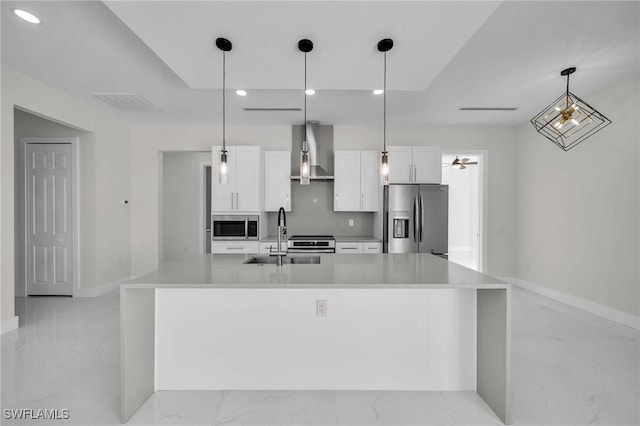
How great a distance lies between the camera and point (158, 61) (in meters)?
3.12

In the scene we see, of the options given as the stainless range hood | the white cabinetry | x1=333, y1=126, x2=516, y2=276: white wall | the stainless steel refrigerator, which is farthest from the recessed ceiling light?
x1=333, y1=126, x2=516, y2=276: white wall

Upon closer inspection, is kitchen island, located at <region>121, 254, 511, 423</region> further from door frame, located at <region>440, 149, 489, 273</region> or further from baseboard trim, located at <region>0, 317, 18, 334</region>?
door frame, located at <region>440, 149, 489, 273</region>

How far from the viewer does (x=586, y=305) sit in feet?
13.4

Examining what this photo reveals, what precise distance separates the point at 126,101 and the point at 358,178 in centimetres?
336

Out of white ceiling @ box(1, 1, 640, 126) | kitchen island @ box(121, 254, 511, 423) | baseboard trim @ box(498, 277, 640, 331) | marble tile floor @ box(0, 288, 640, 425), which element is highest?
white ceiling @ box(1, 1, 640, 126)

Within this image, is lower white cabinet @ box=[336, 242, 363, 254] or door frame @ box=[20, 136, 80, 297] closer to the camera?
door frame @ box=[20, 136, 80, 297]

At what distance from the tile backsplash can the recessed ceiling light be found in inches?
143

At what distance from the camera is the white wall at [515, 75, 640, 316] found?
140 inches

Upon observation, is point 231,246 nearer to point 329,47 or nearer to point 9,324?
point 9,324

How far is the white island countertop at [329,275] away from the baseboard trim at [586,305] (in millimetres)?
2608

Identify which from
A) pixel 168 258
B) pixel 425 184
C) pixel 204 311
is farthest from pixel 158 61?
pixel 168 258

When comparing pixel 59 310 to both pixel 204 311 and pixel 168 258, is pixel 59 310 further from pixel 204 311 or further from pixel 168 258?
pixel 204 311

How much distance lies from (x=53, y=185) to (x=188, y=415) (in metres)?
4.32

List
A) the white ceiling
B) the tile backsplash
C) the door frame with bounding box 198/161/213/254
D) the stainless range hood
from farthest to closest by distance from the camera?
the door frame with bounding box 198/161/213/254
the tile backsplash
the stainless range hood
the white ceiling
